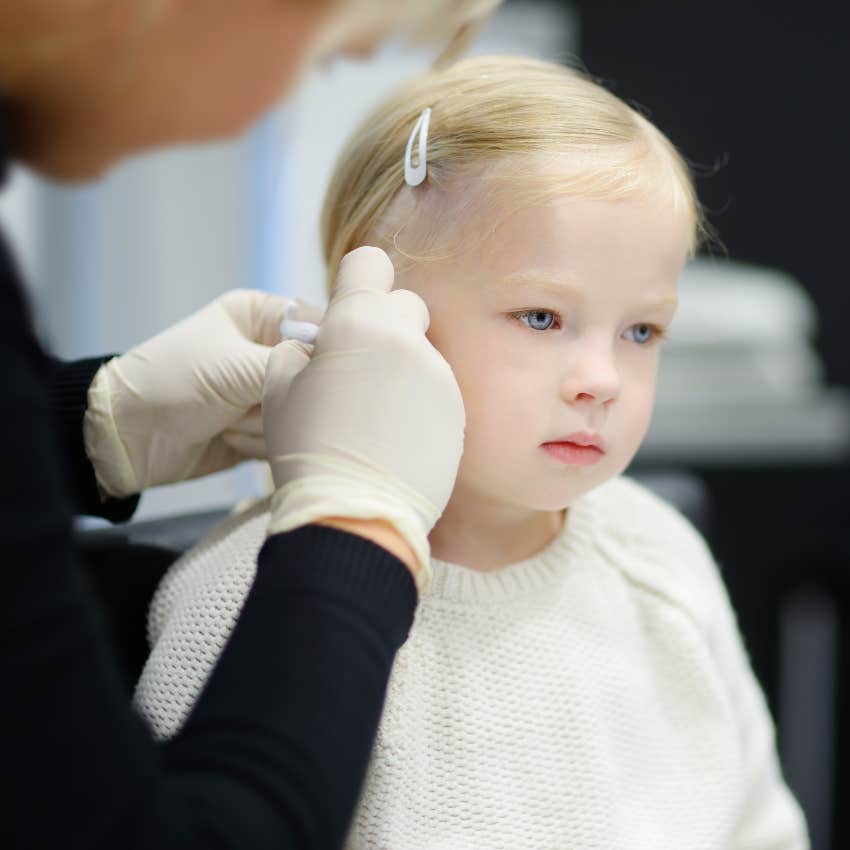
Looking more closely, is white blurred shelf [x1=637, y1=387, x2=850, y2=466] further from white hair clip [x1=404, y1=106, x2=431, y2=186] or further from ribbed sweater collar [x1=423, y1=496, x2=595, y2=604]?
white hair clip [x1=404, y1=106, x2=431, y2=186]

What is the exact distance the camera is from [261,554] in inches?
23.9

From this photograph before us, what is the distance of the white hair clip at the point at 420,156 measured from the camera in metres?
0.78

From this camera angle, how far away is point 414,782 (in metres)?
0.78

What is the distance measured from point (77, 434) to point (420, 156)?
32cm

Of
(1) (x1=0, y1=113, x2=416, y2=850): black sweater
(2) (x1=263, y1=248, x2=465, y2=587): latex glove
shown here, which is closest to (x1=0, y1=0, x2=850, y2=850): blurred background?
(2) (x1=263, y1=248, x2=465, y2=587): latex glove

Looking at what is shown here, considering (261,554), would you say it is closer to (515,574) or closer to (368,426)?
(368,426)

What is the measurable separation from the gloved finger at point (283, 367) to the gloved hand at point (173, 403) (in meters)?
0.08

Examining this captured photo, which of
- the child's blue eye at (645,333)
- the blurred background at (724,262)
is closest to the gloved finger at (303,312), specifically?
the child's blue eye at (645,333)

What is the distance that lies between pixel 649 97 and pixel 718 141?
0.17 metres

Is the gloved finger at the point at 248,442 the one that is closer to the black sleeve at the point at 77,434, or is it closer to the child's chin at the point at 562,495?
the black sleeve at the point at 77,434

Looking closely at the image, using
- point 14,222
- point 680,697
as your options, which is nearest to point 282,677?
point 680,697

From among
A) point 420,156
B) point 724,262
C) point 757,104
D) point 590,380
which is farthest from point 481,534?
point 757,104

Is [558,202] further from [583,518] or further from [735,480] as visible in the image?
[735,480]

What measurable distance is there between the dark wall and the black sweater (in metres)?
1.91
